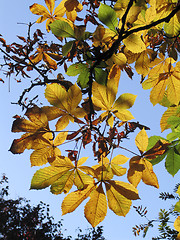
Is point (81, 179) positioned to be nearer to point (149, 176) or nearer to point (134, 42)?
point (149, 176)

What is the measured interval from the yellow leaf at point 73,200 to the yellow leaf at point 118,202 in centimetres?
8

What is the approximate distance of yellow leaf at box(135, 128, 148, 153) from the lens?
2.64 feet

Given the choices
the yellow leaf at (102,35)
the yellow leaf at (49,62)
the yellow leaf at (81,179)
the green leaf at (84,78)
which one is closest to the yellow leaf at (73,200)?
the yellow leaf at (81,179)

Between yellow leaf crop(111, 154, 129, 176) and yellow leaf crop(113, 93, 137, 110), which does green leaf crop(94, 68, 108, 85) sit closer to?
yellow leaf crop(113, 93, 137, 110)

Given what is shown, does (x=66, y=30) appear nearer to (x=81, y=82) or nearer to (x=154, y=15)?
(x=81, y=82)

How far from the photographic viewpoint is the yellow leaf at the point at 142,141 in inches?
31.6

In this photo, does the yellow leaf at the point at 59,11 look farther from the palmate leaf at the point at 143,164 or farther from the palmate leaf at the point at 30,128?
the palmate leaf at the point at 143,164

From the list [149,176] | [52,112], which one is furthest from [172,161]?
[52,112]

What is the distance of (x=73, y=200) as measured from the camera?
765mm

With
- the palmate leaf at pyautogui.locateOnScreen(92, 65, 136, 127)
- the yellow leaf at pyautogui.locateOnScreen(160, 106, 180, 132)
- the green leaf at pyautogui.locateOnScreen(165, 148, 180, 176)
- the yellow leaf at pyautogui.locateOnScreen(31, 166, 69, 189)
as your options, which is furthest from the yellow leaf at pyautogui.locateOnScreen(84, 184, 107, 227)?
the yellow leaf at pyautogui.locateOnScreen(160, 106, 180, 132)

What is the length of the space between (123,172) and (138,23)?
55cm

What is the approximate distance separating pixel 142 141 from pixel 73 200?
0.29 meters

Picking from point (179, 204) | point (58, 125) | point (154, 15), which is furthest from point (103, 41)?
point (179, 204)

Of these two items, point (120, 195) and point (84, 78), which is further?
point (84, 78)
